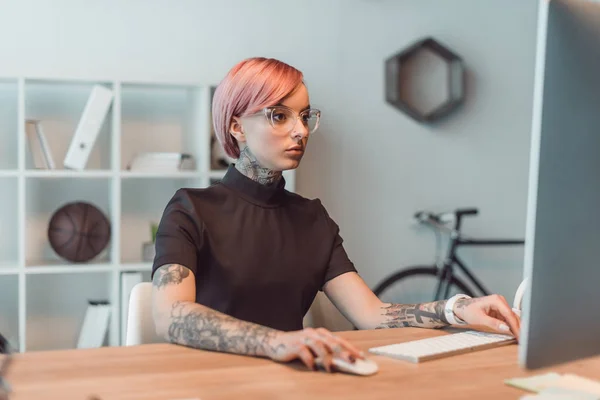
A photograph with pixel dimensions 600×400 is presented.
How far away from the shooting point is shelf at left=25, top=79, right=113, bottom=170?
11.3 feet

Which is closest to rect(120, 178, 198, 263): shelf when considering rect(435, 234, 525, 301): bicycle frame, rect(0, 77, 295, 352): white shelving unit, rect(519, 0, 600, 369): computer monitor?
rect(0, 77, 295, 352): white shelving unit

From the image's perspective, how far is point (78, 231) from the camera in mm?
3283

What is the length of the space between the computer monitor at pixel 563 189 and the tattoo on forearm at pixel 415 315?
2.48 ft

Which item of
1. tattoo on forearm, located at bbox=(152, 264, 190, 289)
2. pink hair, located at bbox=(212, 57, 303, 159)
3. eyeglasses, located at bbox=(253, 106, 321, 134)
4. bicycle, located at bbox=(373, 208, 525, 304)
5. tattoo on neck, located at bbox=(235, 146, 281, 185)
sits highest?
pink hair, located at bbox=(212, 57, 303, 159)

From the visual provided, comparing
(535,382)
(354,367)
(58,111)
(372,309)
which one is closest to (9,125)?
(58,111)

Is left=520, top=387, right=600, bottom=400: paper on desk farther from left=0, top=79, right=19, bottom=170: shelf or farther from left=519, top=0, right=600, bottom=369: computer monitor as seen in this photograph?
left=0, top=79, right=19, bottom=170: shelf

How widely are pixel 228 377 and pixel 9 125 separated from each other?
2.64 m

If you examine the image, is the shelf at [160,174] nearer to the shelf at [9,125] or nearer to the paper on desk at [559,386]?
the shelf at [9,125]

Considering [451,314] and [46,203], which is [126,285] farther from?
[451,314]

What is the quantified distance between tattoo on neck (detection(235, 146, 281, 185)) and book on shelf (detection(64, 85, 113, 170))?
62.4 inches

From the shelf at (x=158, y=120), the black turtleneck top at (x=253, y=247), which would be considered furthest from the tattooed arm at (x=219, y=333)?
the shelf at (x=158, y=120)

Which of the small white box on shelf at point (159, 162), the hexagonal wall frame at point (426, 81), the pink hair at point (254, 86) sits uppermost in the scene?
the hexagonal wall frame at point (426, 81)

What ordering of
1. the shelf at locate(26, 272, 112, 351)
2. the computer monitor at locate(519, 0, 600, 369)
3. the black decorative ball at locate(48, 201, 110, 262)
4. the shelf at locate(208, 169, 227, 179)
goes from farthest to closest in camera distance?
the shelf at locate(26, 272, 112, 351) → the shelf at locate(208, 169, 227, 179) → the black decorative ball at locate(48, 201, 110, 262) → the computer monitor at locate(519, 0, 600, 369)

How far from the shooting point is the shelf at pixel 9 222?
3.44 m
